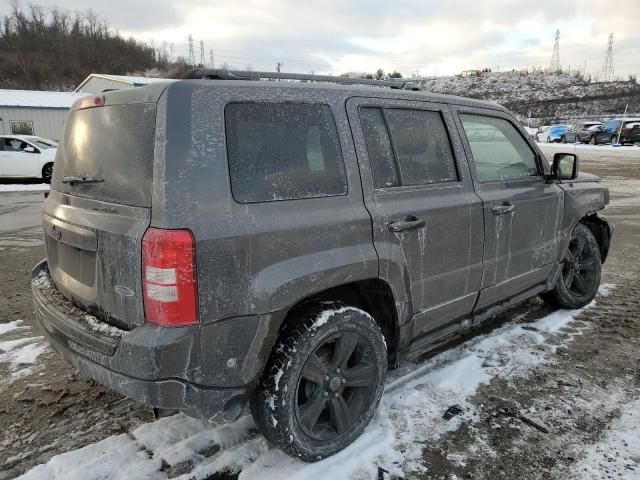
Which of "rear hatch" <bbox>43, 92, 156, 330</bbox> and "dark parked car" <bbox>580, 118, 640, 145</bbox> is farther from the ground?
"dark parked car" <bbox>580, 118, 640, 145</bbox>

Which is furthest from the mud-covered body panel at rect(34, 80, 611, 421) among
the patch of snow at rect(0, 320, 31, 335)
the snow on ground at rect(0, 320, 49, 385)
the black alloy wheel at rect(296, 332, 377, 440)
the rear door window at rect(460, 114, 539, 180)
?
the patch of snow at rect(0, 320, 31, 335)

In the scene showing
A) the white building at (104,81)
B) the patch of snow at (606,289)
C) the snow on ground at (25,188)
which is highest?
the white building at (104,81)

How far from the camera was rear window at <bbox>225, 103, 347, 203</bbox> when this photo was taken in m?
2.21

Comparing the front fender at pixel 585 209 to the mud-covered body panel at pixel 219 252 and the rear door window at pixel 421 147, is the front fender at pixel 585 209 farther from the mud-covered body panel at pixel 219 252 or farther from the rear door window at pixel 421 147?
the mud-covered body panel at pixel 219 252

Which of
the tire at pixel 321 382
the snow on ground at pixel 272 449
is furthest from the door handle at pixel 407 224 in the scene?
the snow on ground at pixel 272 449

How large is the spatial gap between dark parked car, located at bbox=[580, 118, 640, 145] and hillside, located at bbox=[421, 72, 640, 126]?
34.5 feet

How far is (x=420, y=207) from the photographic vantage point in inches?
113

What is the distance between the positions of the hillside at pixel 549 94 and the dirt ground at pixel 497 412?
3362 cm

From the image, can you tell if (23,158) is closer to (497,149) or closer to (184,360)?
(497,149)

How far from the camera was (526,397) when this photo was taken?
10.6 feet

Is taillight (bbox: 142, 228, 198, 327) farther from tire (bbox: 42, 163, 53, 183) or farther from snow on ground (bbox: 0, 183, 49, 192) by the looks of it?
tire (bbox: 42, 163, 53, 183)

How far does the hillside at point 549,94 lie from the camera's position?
5238 cm

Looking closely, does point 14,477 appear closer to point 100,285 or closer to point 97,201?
point 100,285

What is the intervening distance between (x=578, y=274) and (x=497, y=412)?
7.58 ft
